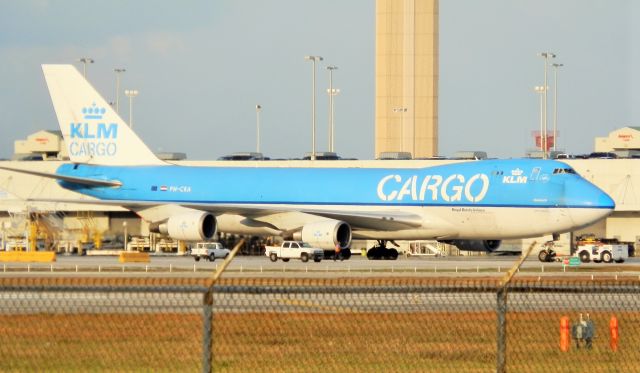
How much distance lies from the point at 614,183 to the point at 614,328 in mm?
76817

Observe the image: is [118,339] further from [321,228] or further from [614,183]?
[614,183]

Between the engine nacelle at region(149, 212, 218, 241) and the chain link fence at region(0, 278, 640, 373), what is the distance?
105 ft

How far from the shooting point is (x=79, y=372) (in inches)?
715

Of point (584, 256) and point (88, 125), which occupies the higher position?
point (88, 125)

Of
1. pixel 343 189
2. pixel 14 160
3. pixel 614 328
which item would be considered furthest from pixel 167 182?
pixel 14 160

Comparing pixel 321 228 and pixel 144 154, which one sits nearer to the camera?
pixel 321 228

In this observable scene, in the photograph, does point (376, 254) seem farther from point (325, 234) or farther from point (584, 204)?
point (584, 204)

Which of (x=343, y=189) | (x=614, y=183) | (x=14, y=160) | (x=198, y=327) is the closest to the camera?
(x=198, y=327)

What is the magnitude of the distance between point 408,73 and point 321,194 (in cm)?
7931

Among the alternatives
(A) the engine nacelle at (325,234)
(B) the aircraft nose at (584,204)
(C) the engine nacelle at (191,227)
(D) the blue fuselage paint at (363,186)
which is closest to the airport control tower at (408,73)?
(D) the blue fuselage paint at (363,186)

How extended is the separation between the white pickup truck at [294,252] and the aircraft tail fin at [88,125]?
29.1 feet

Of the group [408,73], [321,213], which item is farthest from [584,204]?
[408,73]

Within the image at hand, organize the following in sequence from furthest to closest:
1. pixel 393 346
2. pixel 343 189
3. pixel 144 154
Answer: pixel 144 154 → pixel 343 189 → pixel 393 346

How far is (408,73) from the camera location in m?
141
